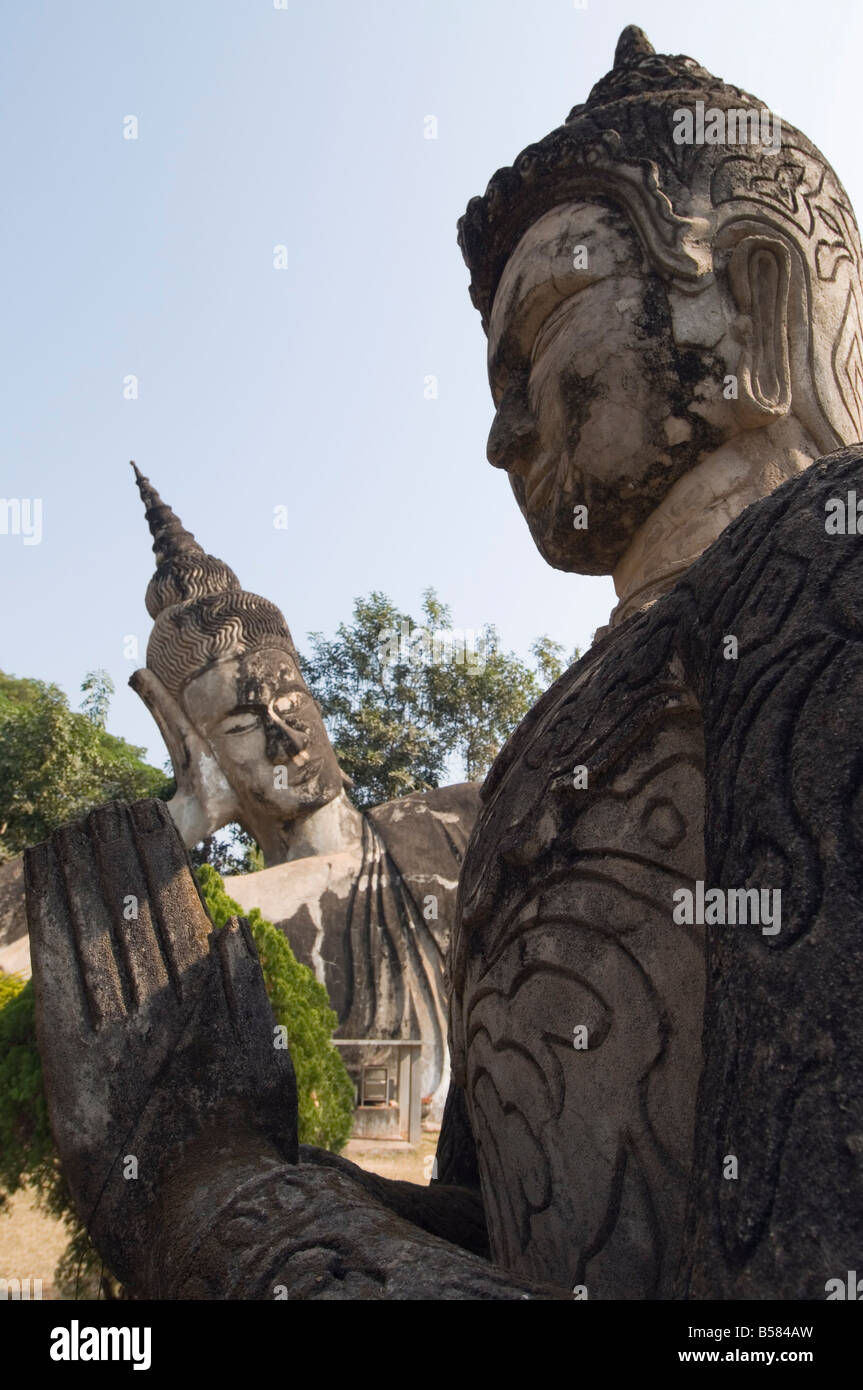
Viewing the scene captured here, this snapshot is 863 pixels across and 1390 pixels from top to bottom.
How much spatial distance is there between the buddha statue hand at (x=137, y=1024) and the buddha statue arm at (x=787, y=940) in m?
0.77

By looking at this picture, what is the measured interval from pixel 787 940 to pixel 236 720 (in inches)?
333

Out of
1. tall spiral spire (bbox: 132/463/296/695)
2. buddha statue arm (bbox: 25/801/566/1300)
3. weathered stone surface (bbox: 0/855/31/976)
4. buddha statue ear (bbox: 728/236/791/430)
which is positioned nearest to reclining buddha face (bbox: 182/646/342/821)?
tall spiral spire (bbox: 132/463/296/695)

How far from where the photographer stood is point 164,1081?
1536mm

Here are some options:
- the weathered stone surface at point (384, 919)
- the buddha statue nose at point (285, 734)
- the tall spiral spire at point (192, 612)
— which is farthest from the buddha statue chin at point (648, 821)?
the tall spiral spire at point (192, 612)

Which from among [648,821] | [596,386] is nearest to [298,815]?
[596,386]

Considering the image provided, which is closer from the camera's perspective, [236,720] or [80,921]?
[80,921]

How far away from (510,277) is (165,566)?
27.8ft

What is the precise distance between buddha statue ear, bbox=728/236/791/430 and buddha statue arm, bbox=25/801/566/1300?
140 cm

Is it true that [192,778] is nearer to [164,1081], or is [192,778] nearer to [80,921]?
[80,921]

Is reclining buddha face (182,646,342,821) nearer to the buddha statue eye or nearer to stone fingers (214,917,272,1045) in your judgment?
the buddha statue eye

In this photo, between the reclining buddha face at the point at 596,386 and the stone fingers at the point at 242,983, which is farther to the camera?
the reclining buddha face at the point at 596,386

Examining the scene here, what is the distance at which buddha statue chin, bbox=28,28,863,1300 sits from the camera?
953 millimetres

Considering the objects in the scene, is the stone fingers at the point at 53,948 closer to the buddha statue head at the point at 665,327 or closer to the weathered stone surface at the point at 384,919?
the buddha statue head at the point at 665,327

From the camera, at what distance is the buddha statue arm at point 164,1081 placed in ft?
4.26
